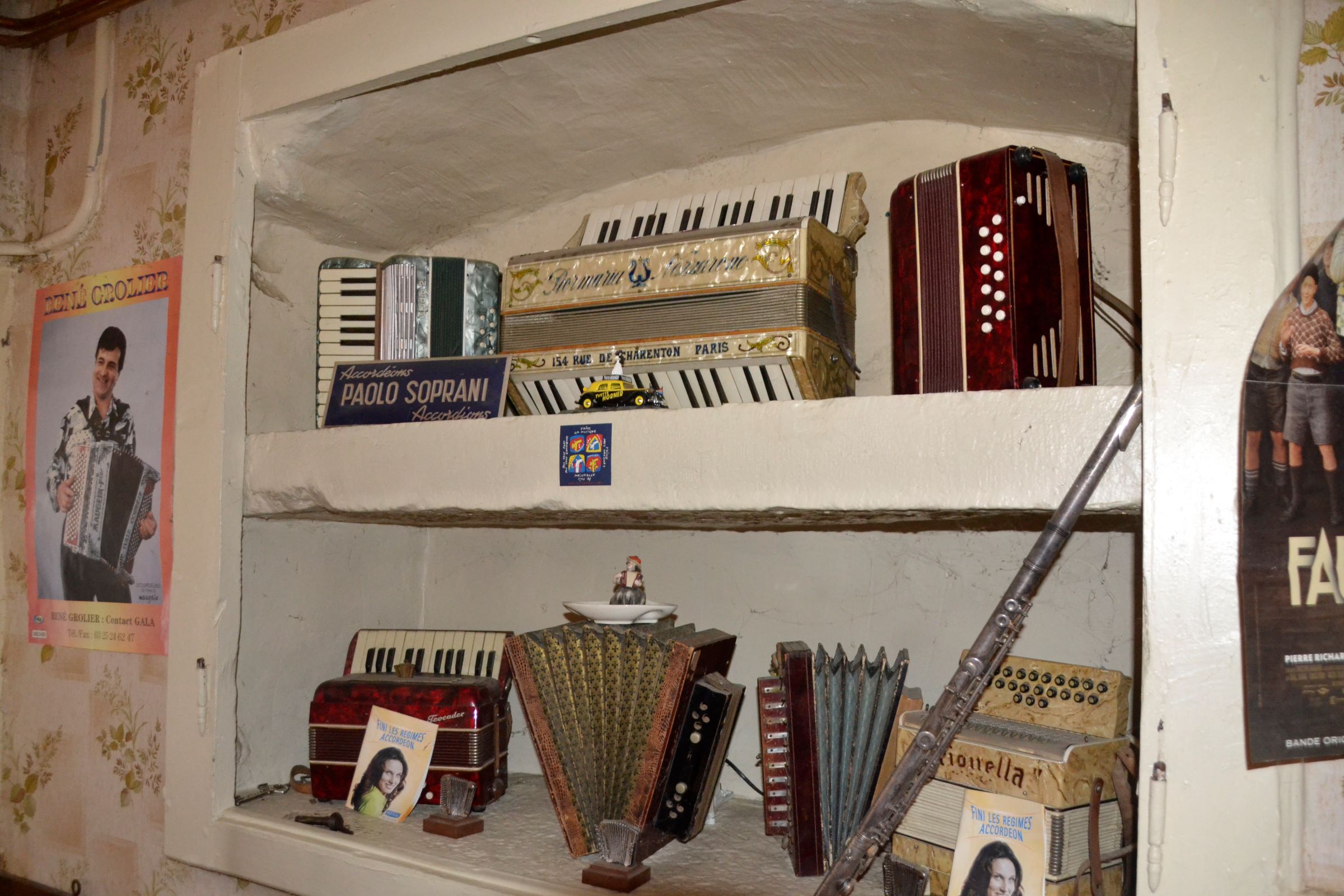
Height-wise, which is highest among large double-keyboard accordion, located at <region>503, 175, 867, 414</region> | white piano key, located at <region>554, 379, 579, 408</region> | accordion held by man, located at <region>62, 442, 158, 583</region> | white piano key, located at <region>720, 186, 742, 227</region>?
white piano key, located at <region>720, 186, 742, 227</region>

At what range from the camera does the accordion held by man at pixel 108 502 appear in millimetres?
2232

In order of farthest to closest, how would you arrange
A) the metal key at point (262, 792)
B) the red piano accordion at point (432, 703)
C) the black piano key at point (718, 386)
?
the metal key at point (262, 792), the red piano accordion at point (432, 703), the black piano key at point (718, 386)

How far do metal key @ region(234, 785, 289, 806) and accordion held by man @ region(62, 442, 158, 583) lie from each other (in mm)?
575

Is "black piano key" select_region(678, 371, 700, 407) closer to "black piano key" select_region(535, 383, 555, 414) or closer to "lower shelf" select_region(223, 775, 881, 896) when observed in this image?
"black piano key" select_region(535, 383, 555, 414)

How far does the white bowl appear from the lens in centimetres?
179

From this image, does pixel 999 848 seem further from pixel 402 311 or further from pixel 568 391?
pixel 402 311

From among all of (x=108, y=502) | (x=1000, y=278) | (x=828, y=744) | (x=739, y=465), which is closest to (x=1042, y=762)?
(x=828, y=744)

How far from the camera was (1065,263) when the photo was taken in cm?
155

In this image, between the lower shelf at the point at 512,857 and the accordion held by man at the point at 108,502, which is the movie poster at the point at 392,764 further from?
the accordion held by man at the point at 108,502

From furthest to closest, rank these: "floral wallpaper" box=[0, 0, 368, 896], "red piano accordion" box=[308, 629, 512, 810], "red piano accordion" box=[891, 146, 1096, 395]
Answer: "floral wallpaper" box=[0, 0, 368, 896] < "red piano accordion" box=[308, 629, 512, 810] < "red piano accordion" box=[891, 146, 1096, 395]

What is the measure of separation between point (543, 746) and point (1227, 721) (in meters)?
1.07

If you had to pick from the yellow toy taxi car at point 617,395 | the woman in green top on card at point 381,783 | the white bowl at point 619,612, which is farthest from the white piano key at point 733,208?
the woman in green top on card at point 381,783

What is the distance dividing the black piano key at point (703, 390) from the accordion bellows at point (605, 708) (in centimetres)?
42

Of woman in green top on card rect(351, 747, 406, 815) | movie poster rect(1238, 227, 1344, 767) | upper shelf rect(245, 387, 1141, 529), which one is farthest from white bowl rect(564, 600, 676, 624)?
movie poster rect(1238, 227, 1344, 767)
